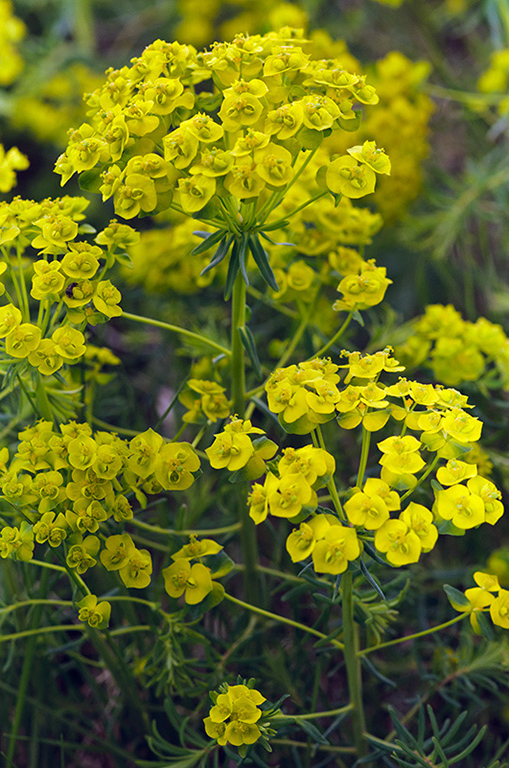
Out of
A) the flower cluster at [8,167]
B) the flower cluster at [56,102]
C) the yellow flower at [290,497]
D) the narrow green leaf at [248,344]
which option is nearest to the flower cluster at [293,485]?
the yellow flower at [290,497]

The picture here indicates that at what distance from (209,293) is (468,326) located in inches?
32.9

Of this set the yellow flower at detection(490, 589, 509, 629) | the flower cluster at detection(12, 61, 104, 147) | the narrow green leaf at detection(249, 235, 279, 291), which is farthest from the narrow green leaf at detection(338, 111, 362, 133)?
the flower cluster at detection(12, 61, 104, 147)

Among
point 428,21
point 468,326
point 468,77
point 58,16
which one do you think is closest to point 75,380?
point 468,326

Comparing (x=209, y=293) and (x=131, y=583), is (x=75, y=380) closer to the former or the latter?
(x=131, y=583)

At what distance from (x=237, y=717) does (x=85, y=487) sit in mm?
328

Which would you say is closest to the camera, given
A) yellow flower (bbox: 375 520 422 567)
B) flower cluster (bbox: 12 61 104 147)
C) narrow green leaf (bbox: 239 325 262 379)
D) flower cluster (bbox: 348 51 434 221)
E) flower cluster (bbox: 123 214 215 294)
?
yellow flower (bbox: 375 520 422 567)

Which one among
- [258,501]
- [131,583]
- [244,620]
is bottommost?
[244,620]

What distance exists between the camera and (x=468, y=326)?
3.93 ft

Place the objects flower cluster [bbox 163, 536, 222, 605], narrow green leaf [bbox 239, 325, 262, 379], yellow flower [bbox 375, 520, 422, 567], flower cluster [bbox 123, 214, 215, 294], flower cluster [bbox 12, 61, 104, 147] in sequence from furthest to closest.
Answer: flower cluster [bbox 12, 61, 104, 147]
flower cluster [bbox 123, 214, 215, 294]
narrow green leaf [bbox 239, 325, 262, 379]
flower cluster [bbox 163, 536, 222, 605]
yellow flower [bbox 375, 520, 422, 567]

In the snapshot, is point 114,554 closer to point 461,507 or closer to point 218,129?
point 461,507

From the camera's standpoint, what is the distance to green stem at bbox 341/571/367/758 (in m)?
0.88

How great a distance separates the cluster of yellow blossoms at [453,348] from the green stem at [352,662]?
450 millimetres

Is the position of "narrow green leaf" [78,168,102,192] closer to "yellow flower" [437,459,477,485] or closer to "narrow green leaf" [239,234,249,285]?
"narrow green leaf" [239,234,249,285]

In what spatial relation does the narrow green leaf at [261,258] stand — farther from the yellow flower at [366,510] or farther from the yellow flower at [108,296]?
the yellow flower at [366,510]
